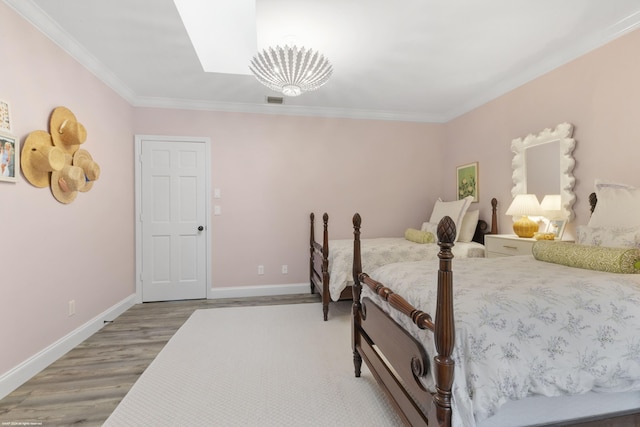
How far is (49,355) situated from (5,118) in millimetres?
1735

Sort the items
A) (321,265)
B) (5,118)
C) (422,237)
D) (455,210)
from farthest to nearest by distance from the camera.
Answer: (455,210), (422,237), (321,265), (5,118)

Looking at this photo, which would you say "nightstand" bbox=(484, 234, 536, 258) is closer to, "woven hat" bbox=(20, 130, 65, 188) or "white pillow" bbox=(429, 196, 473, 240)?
"white pillow" bbox=(429, 196, 473, 240)

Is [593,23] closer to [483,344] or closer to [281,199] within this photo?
[483,344]

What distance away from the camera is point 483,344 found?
43.3 inches

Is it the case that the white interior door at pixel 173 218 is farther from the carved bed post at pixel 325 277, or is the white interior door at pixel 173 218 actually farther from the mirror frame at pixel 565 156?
the mirror frame at pixel 565 156

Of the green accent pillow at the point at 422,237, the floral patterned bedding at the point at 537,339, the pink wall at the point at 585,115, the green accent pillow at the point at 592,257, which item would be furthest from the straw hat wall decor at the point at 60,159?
the pink wall at the point at 585,115

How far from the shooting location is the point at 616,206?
2.06 m

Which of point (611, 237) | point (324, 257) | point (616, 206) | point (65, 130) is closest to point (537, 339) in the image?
point (611, 237)

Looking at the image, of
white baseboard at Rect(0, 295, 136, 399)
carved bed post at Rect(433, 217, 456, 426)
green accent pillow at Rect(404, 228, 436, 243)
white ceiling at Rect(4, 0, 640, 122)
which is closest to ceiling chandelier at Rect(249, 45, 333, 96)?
white ceiling at Rect(4, 0, 640, 122)

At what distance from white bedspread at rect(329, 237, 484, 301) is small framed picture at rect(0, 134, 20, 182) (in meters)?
2.61

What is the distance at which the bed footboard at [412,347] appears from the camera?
3.39 feet

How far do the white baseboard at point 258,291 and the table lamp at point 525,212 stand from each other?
2614 millimetres

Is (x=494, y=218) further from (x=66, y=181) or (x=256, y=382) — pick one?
(x=66, y=181)

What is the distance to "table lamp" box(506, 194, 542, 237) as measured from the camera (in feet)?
9.39
